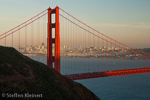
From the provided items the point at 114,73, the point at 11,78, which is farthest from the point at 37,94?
the point at 114,73

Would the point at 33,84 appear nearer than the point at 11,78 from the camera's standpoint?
No

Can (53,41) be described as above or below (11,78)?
above

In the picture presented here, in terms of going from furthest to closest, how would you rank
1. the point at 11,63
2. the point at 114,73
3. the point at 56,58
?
1. the point at 114,73
2. the point at 56,58
3. the point at 11,63

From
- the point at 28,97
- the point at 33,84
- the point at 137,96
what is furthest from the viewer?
the point at 137,96

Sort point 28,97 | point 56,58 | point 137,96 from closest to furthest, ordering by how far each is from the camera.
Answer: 1. point 28,97
2. point 56,58
3. point 137,96

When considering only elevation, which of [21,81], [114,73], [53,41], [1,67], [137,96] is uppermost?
[53,41]

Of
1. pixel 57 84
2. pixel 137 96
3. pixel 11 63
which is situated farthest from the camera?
pixel 137 96

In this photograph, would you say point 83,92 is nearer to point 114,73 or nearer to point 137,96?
point 114,73

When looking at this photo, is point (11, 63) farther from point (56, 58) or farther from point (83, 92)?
point (56, 58)

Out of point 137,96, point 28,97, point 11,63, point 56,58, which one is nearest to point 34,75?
point 11,63
